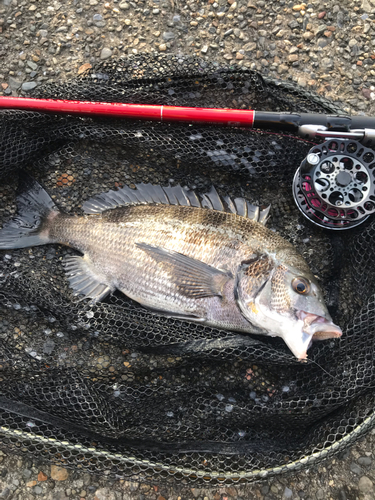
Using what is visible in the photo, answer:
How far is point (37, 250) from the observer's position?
2857 millimetres

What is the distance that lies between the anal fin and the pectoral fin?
46cm

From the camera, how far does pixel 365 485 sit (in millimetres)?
2762

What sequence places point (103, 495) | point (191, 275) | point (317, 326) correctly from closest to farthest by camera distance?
point (317, 326) < point (191, 275) < point (103, 495)

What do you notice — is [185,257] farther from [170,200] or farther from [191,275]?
[170,200]

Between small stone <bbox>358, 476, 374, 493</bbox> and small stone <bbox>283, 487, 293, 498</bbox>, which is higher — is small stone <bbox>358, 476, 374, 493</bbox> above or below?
above

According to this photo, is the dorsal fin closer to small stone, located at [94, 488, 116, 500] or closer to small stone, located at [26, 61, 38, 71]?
small stone, located at [26, 61, 38, 71]

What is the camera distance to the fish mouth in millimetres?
2244

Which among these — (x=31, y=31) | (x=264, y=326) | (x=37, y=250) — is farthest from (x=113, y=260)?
(x=31, y=31)

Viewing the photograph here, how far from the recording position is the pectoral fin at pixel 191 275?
8.30ft

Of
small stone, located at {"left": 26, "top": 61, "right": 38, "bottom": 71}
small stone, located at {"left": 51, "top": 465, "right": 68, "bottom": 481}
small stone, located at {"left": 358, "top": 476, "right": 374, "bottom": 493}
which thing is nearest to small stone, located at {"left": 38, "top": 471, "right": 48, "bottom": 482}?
small stone, located at {"left": 51, "top": 465, "right": 68, "bottom": 481}

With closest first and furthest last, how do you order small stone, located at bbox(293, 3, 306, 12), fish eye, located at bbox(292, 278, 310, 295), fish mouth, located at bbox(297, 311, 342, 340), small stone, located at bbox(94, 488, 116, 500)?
fish mouth, located at bbox(297, 311, 342, 340) < fish eye, located at bbox(292, 278, 310, 295) < small stone, located at bbox(94, 488, 116, 500) < small stone, located at bbox(293, 3, 306, 12)

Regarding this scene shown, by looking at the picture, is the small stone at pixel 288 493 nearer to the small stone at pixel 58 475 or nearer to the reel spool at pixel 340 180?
the small stone at pixel 58 475

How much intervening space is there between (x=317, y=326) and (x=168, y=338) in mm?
915

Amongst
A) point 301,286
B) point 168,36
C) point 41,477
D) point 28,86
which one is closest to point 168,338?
point 301,286
